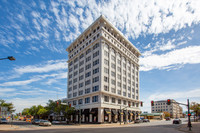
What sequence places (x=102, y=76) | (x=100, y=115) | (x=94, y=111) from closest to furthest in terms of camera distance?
1. (x=100, y=115)
2. (x=94, y=111)
3. (x=102, y=76)

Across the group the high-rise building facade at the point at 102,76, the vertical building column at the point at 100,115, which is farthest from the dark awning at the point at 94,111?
the vertical building column at the point at 100,115

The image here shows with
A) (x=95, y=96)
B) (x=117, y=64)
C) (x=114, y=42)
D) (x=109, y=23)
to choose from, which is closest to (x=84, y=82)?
(x=95, y=96)

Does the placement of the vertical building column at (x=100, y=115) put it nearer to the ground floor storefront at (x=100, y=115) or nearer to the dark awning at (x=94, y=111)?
the ground floor storefront at (x=100, y=115)

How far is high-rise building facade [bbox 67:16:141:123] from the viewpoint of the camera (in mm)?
53906

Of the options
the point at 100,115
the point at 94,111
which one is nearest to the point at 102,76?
the point at 94,111

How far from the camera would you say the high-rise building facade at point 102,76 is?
53.9m

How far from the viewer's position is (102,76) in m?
53.7

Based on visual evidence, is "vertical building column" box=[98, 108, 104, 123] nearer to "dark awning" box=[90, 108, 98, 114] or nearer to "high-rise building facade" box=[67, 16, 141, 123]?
"high-rise building facade" box=[67, 16, 141, 123]

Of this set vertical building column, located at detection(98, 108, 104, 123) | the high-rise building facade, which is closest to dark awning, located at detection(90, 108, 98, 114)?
the high-rise building facade

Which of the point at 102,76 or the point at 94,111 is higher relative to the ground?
the point at 102,76

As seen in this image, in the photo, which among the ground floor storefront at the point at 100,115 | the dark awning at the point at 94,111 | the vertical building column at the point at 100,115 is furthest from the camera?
the dark awning at the point at 94,111

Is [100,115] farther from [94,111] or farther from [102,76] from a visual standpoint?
[102,76]

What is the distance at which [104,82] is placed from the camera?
178 feet

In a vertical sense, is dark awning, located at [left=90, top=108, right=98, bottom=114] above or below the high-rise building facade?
below
